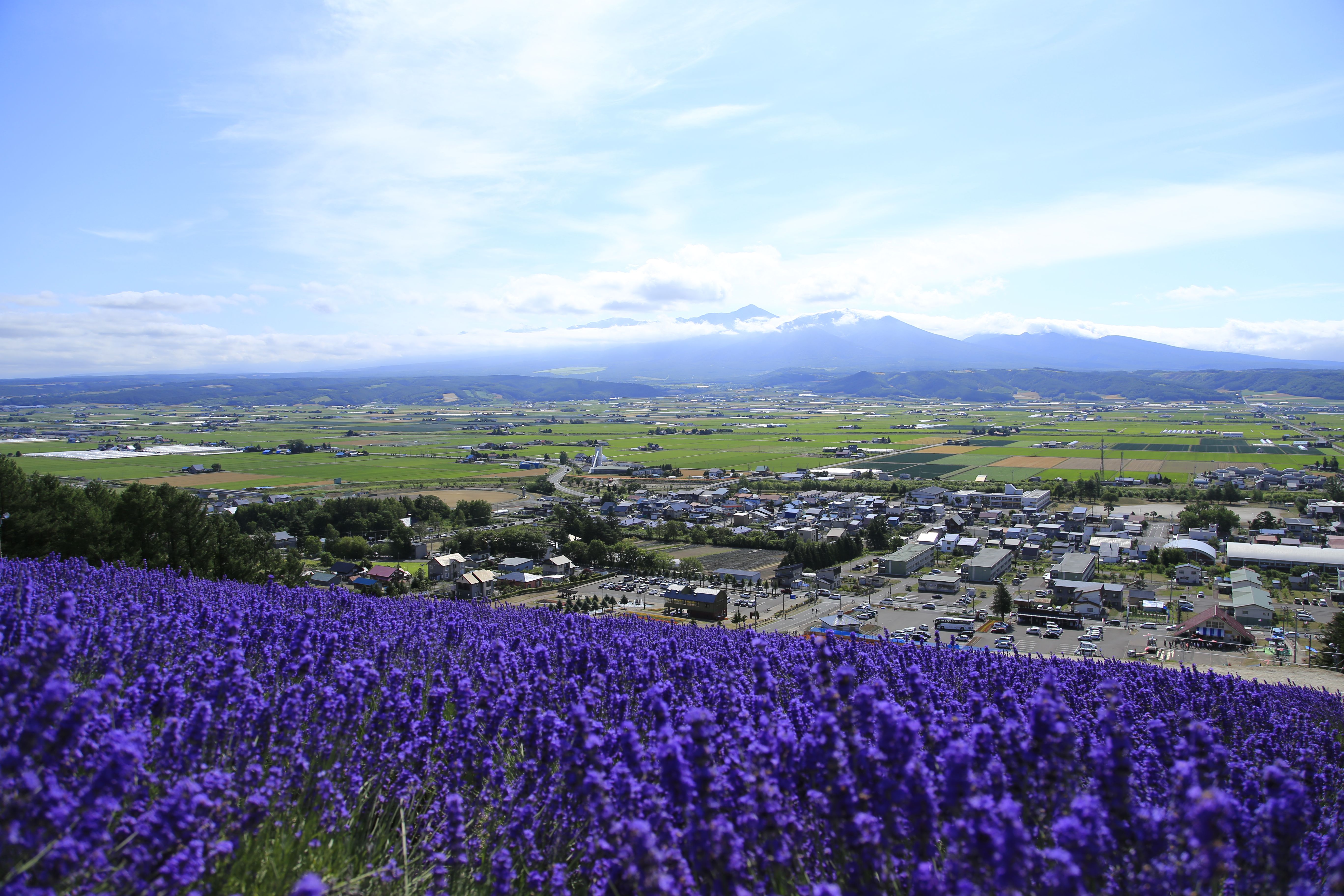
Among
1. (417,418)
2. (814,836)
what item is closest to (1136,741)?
(814,836)

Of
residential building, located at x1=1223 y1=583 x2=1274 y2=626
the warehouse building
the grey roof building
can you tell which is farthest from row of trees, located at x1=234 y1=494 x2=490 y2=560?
the warehouse building

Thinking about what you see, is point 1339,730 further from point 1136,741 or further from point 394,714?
point 394,714

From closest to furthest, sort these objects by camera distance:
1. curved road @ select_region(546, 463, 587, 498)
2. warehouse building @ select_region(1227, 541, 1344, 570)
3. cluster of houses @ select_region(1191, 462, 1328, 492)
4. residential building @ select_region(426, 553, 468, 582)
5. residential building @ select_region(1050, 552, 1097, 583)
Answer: residential building @ select_region(426, 553, 468, 582) → residential building @ select_region(1050, 552, 1097, 583) → warehouse building @ select_region(1227, 541, 1344, 570) → cluster of houses @ select_region(1191, 462, 1328, 492) → curved road @ select_region(546, 463, 587, 498)

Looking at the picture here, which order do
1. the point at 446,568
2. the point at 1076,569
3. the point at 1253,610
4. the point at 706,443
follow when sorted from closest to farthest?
the point at 1253,610 → the point at 446,568 → the point at 1076,569 → the point at 706,443

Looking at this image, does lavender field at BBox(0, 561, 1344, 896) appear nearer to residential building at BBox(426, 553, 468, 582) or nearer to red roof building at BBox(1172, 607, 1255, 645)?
red roof building at BBox(1172, 607, 1255, 645)

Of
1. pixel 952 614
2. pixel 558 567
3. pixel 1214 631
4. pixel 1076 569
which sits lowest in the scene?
pixel 952 614

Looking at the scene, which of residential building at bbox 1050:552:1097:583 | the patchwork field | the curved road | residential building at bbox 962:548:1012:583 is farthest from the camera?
the patchwork field

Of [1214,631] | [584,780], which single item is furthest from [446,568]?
[584,780]

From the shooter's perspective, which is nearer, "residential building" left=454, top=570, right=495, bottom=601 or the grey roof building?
"residential building" left=454, top=570, right=495, bottom=601

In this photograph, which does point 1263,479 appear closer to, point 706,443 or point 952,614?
point 952,614
